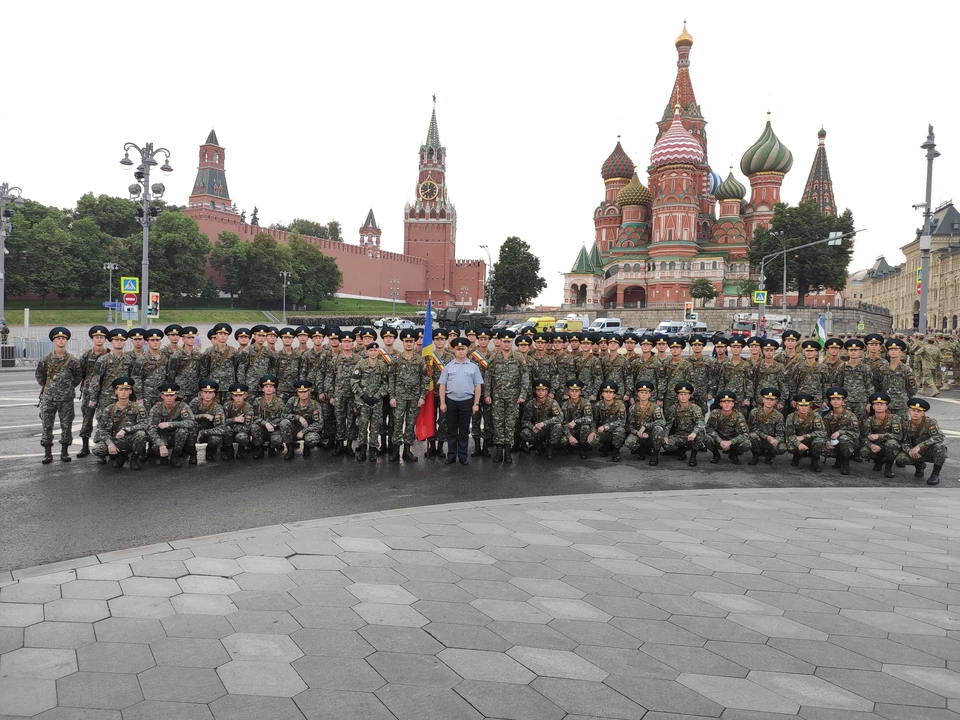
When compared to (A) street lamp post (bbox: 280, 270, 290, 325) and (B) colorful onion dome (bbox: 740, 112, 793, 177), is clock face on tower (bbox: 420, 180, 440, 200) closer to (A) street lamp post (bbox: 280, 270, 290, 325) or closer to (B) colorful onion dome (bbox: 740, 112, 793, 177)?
(A) street lamp post (bbox: 280, 270, 290, 325)

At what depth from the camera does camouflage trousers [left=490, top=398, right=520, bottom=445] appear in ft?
30.7

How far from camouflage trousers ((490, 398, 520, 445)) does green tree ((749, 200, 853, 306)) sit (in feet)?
165

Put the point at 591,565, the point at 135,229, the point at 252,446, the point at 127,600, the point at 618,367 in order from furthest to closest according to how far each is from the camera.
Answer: the point at 135,229, the point at 618,367, the point at 252,446, the point at 591,565, the point at 127,600

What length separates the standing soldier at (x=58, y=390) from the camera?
8.46 meters

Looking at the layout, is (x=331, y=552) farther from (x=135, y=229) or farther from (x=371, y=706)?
(x=135, y=229)

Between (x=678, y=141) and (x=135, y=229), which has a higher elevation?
(x=678, y=141)

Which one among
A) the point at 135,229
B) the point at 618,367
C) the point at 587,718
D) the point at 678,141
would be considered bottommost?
the point at 587,718

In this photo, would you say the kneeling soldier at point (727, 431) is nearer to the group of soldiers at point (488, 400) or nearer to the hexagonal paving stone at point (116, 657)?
the group of soldiers at point (488, 400)

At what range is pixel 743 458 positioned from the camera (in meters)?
9.94

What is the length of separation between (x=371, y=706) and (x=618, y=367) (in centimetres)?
832

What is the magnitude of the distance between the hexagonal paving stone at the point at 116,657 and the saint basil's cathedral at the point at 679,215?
214 ft

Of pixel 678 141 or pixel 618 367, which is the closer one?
pixel 618 367

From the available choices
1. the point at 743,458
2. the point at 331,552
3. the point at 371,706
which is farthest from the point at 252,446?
the point at 743,458

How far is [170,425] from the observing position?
27.1 ft
